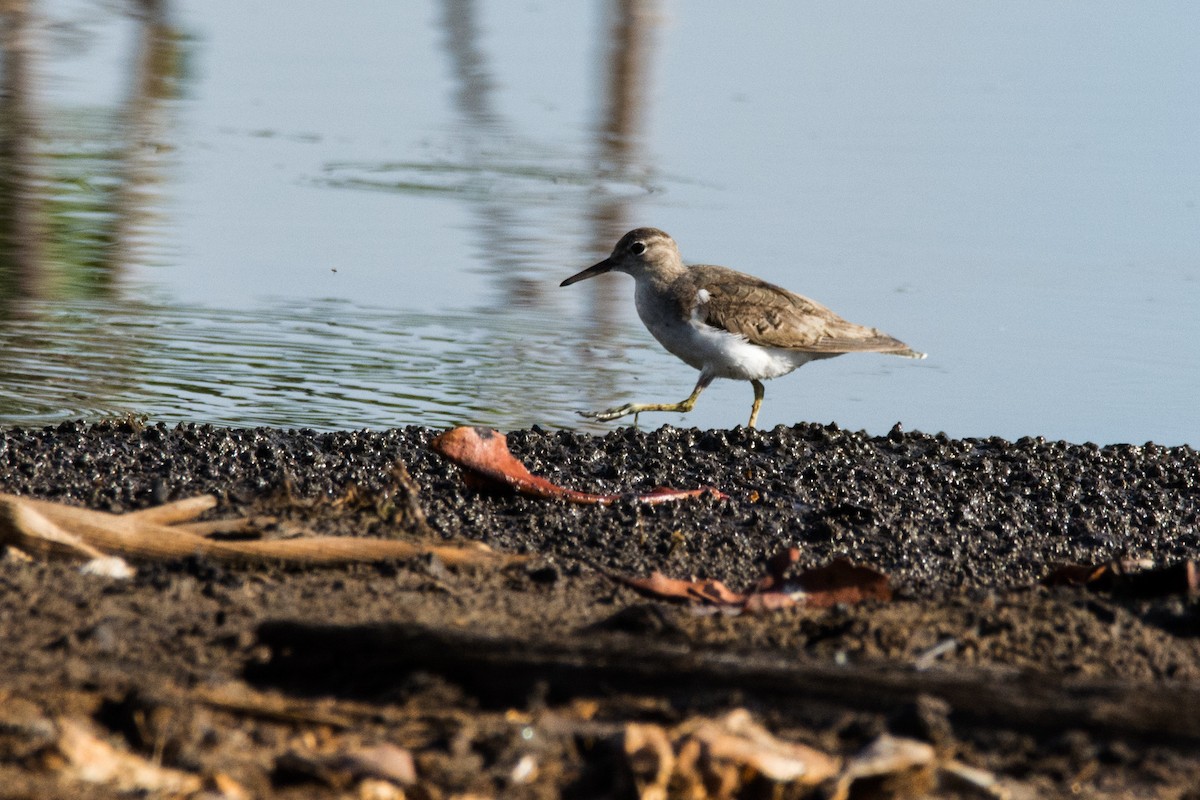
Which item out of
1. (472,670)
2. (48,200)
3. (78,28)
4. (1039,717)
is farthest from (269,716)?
(78,28)

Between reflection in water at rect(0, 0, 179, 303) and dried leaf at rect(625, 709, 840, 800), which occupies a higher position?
dried leaf at rect(625, 709, 840, 800)

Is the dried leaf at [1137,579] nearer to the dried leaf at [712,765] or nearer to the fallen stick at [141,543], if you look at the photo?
the dried leaf at [712,765]

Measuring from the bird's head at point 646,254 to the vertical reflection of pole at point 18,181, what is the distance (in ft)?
10.5

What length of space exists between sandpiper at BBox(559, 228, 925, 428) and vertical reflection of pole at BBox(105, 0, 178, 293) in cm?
322

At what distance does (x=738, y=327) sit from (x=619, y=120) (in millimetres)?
7978

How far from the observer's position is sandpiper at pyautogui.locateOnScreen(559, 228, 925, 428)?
7820 millimetres

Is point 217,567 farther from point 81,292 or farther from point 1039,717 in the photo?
point 81,292

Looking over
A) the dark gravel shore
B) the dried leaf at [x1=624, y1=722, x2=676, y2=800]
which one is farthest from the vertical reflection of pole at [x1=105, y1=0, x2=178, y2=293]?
the dried leaf at [x1=624, y1=722, x2=676, y2=800]

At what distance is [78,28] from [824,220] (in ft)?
34.7

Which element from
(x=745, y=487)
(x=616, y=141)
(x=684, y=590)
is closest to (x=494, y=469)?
(x=745, y=487)

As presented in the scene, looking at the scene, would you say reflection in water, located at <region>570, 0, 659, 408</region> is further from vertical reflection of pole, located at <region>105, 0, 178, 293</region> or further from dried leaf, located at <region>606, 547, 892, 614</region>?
dried leaf, located at <region>606, 547, 892, 614</region>

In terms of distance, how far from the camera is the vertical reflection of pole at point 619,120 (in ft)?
34.7

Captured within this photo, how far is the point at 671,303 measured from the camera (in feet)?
26.2

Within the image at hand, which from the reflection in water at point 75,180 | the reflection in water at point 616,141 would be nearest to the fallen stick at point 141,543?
the reflection in water at point 616,141
